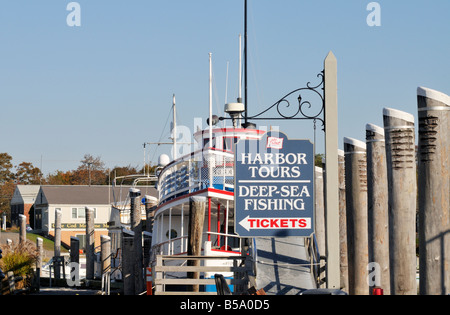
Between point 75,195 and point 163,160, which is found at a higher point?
point 163,160

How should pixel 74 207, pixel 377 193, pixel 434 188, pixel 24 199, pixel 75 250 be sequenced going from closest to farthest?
pixel 434 188, pixel 377 193, pixel 75 250, pixel 74 207, pixel 24 199

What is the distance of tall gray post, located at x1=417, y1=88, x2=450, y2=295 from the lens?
7988 mm

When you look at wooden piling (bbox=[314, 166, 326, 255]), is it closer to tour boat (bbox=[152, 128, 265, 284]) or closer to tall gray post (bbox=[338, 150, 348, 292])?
tall gray post (bbox=[338, 150, 348, 292])

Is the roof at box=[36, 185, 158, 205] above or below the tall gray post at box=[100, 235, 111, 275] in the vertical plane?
above

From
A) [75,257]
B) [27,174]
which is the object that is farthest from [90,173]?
[75,257]

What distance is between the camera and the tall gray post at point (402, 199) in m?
8.95

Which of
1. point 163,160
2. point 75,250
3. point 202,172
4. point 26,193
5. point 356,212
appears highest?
point 26,193

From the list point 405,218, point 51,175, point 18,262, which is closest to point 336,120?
point 405,218

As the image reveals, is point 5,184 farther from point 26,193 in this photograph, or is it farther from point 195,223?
point 195,223

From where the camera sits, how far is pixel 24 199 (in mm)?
81188

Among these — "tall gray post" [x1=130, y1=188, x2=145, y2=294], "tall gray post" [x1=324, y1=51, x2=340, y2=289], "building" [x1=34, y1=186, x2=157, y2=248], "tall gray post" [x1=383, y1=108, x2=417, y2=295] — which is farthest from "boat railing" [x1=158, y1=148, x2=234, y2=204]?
"building" [x1=34, y1=186, x2=157, y2=248]

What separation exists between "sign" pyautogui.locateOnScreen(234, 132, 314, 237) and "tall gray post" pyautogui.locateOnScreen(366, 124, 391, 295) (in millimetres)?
970

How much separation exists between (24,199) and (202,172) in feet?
209

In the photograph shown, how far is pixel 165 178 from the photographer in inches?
952
